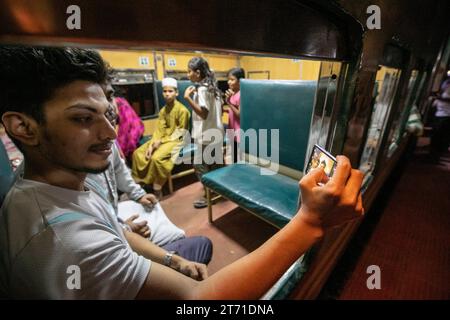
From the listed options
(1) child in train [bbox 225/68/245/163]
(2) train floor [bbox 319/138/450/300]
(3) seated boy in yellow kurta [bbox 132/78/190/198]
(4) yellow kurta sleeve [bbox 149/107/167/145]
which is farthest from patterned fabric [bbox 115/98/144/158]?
(2) train floor [bbox 319/138/450/300]

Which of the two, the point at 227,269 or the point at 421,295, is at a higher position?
the point at 227,269

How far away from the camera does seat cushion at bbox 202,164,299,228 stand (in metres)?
1.57

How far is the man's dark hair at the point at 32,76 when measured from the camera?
0.52 m

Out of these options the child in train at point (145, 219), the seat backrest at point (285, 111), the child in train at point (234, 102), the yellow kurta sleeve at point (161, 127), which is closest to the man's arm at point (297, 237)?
the child in train at point (145, 219)

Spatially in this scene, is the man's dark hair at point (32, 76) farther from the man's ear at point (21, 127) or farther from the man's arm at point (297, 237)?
the man's arm at point (297, 237)

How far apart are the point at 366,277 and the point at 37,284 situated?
197cm

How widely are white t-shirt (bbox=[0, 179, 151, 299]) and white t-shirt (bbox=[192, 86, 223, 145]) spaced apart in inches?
86.9

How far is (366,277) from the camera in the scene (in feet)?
5.30

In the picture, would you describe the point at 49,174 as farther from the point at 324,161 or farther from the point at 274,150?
the point at 274,150

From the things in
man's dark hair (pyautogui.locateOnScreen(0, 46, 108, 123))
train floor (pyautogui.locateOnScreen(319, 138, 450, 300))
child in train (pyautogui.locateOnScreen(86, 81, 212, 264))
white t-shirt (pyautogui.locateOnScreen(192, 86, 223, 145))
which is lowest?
train floor (pyautogui.locateOnScreen(319, 138, 450, 300))

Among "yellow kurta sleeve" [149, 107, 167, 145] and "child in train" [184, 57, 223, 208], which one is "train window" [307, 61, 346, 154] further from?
"yellow kurta sleeve" [149, 107, 167, 145]

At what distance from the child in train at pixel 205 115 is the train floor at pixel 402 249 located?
168 centimetres

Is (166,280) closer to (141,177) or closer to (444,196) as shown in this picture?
(141,177)
